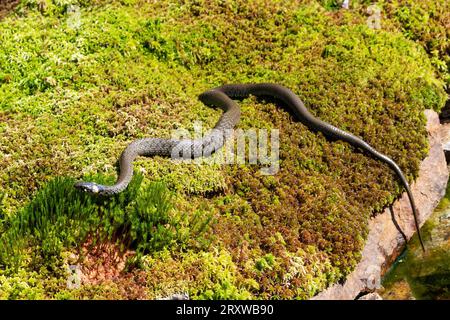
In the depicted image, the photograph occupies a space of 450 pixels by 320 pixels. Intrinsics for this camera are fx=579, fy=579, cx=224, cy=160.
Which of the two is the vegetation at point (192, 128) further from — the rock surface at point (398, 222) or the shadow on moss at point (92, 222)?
the rock surface at point (398, 222)

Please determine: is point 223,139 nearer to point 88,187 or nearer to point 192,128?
point 192,128

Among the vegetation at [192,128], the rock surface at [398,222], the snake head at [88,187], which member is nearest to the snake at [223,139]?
the snake head at [88,187]

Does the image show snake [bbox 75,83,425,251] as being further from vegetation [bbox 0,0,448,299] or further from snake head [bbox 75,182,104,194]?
vegetation [bbox 0,0,448,299]

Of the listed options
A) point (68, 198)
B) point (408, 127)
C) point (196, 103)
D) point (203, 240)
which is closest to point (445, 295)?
point (408, 127)

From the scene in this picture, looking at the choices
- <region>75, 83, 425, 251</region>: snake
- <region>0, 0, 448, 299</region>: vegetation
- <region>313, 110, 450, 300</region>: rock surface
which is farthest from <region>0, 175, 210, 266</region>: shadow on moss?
<region>313, 110, 450, 300</region>: rock surface

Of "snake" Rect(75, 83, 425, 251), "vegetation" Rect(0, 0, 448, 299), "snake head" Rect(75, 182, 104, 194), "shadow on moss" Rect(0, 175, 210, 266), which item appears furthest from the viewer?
"snake" Rect(75, 83, 425, 251)
